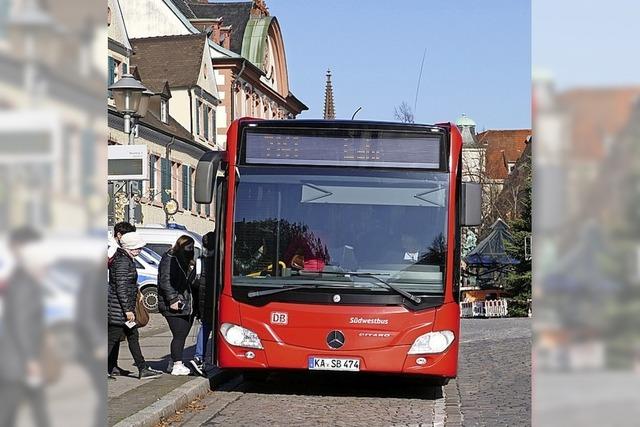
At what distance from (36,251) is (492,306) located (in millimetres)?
43571

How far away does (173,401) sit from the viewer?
10188mm

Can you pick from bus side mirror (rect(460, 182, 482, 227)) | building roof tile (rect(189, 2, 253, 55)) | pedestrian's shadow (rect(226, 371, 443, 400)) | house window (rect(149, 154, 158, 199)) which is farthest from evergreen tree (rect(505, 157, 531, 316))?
bus side mirror (rect(460, 182, 482, 227))

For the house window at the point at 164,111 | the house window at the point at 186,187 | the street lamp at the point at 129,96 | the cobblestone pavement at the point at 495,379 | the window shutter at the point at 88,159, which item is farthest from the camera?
the house window at the point at 186,187

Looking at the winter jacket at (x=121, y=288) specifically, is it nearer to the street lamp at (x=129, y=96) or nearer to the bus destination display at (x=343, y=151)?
the bus destination display at (x=343, y=151)

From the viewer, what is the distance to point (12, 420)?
124 centimetres

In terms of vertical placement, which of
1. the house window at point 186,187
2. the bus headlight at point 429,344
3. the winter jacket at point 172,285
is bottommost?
the bus headlight at point 429,344

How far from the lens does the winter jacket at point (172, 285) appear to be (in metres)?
12.9

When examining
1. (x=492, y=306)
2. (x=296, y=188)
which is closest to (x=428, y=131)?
(x=296, y=188)

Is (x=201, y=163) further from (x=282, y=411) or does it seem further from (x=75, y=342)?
(x=75, y=342)

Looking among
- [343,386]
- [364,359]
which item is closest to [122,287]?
[364,359]

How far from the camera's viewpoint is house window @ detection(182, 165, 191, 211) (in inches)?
2016

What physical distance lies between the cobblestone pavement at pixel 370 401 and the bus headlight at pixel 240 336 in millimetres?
557

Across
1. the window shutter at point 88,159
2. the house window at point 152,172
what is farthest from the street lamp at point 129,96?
the house window at point 152,172

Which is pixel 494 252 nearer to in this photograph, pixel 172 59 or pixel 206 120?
pixel 206 120
